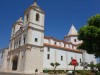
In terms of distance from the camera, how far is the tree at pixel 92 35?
1833 cm

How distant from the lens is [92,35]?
18.3m

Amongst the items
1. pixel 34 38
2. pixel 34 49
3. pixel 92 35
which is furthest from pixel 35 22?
pixel 92 35

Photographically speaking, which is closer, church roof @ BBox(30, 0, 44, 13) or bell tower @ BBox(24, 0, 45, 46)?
bell tower @ BBox(24, 0, 45, 46)

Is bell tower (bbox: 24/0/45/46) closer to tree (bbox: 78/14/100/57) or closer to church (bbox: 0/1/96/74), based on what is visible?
church (bbox: 0/1/96/74)

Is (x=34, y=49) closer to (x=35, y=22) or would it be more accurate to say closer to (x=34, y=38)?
(x=34, y=38)

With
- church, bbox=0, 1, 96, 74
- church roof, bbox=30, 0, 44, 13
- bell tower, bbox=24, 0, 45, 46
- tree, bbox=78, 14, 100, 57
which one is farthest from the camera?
church roof, bbox=30, 0, 44, 13

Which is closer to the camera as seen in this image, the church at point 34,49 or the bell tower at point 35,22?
the church at point 34,49

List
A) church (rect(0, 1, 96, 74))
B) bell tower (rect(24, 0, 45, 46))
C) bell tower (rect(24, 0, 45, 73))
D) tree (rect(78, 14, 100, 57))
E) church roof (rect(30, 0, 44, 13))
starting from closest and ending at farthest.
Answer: tree (rect(78, 14, 100, 57))
bell tower (rect(24, 0, 45, 73))
church (rect(0, 1, 96, 74))
bell tower (rect(24, 0, 45, 46))
church roof (rect(30, 0, 44, 13))

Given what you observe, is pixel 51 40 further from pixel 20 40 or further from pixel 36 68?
pixel 36 68

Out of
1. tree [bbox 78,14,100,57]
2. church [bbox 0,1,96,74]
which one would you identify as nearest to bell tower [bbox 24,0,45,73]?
church [bbox 0,1,96,74]

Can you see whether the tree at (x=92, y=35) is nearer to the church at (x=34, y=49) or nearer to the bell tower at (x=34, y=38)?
the bell tower at (x=34, y=38)

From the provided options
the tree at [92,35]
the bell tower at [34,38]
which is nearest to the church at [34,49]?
the bell tower at [34,38]

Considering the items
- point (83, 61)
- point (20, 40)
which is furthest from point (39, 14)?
point (83, 61)

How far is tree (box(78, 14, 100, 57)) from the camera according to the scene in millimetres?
18328
